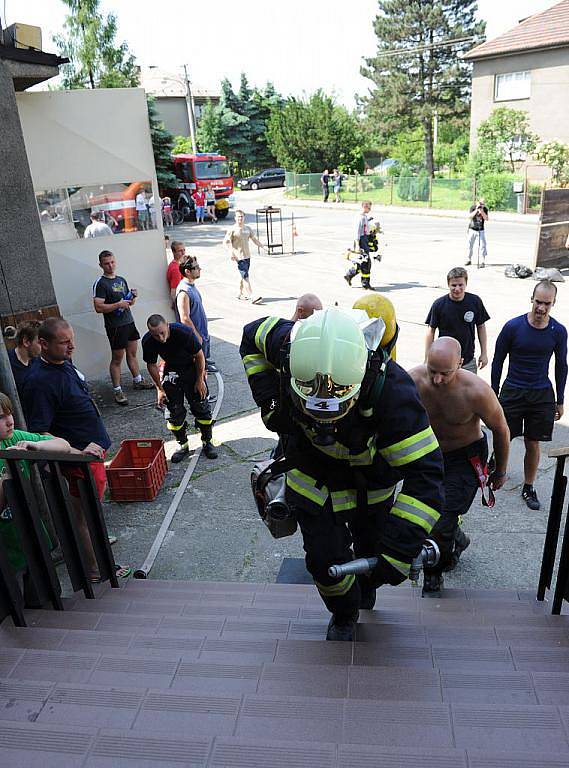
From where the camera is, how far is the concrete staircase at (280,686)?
1.94m

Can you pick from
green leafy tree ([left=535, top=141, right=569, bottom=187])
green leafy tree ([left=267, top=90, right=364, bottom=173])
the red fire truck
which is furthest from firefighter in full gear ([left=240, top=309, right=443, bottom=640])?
green leafy tree ([left=267, top=90, right=364, bottom=173])

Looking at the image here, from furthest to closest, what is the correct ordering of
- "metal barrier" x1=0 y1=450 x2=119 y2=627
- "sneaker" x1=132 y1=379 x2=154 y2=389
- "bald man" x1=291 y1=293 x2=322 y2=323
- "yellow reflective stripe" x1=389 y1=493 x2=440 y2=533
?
"sneaker" x1=132 y1=379 x2=154 y2=389 < "bald man" x1=291 y1=293 x2=322 y2=323 < "metal barrier" x1=0 y1=450 x2=119 y2=627 < "yellow reflective stripe" x1=389 y1=493 x2=440 y2=533

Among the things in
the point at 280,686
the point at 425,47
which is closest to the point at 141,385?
the point at 280,686

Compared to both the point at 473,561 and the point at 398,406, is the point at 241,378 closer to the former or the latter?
the point at 473,561

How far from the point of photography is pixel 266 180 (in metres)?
47.6

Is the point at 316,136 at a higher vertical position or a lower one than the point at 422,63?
lower


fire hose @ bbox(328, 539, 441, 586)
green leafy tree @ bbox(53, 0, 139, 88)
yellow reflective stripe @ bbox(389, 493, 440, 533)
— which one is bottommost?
fire hose @ bbox(328, 539, 441, 586)

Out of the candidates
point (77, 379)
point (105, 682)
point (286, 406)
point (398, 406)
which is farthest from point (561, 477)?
point (77, 379)

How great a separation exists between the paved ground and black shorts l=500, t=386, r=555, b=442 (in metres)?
0.59

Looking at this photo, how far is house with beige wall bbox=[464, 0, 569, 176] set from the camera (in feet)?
101

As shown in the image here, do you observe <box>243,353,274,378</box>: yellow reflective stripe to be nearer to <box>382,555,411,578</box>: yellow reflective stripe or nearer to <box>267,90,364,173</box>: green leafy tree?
<box>382,555,411,578</box>: yellow reflective stripe

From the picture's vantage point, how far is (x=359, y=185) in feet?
126

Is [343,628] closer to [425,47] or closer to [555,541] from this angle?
[555,541]

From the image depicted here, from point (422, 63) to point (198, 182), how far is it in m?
27.3
